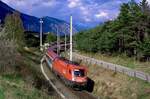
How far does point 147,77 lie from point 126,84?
215 centimetres

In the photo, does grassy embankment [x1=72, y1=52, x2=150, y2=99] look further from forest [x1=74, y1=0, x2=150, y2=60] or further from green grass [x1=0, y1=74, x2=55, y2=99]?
forest [x1=74, y1=0, x2=150, y2=60]

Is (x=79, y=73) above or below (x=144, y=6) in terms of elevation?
below

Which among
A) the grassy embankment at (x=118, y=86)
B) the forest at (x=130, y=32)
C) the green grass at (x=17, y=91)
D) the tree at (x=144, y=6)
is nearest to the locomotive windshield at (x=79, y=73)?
the grassy embankment at (x=118, y=86)

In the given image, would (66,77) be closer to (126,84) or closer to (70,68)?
(70,68)

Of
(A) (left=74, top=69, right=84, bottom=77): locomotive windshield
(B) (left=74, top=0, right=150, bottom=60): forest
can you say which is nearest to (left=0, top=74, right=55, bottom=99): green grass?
(A) (left=74, top=69, right=84, bottom=77): locomotive windshield

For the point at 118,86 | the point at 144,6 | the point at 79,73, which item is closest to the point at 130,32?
the point at 144,6

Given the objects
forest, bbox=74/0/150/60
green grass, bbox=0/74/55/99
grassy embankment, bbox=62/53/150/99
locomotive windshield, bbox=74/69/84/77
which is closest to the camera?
green grass, bbox=0/74/55/99

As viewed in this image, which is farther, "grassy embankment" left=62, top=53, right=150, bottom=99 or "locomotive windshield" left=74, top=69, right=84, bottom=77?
"locomotive windshield" left=74, top=69, right=84, bottom=77

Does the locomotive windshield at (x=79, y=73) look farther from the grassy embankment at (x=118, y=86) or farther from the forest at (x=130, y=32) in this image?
the forest at (x=130, y=32)

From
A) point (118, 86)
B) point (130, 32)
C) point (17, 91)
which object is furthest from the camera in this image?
→ point (130, 32)

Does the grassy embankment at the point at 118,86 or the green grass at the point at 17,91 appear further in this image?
the grassy embankment at the point at 118,86

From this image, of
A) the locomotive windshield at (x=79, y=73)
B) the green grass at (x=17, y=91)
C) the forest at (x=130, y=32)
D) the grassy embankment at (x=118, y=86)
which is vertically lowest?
the grassy embankment at (x=118, y=86)

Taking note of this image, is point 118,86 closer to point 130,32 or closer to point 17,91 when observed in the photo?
point 17,91

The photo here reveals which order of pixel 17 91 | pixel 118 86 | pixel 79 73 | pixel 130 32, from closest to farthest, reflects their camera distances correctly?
pixel 17 91 < pixel 118 86 < pixel 79 73 < pixel 130 32
